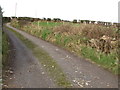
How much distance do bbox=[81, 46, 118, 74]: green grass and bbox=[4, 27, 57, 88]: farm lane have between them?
426 cm

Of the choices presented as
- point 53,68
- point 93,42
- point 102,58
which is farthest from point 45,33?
point 53,68

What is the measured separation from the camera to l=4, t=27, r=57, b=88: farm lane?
407 inches

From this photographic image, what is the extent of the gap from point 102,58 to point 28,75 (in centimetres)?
587

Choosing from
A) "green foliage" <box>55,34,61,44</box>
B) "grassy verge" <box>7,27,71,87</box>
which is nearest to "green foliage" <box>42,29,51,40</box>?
"green foliage" <box>55,34,61,44</box>

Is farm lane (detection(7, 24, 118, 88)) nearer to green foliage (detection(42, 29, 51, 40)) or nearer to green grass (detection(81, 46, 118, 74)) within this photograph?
green grass (detection(81, 46, 118, 74))

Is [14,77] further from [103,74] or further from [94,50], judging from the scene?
[94,50]

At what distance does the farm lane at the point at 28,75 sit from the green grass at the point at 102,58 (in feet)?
14.0

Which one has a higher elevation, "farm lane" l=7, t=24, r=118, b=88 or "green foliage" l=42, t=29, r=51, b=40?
"green foliage" l=42, t=29, r=51, b=40

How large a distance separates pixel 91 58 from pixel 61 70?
404 cm

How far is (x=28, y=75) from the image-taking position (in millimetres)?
11875

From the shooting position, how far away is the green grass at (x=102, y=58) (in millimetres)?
13383

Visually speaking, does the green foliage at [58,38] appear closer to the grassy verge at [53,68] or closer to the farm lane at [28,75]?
the grassy verge at [53,68]

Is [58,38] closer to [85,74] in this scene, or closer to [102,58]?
[102,58]

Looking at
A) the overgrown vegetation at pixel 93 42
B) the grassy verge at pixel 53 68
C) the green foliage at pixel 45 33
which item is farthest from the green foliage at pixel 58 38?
the grassy verge at pixel 53 68
